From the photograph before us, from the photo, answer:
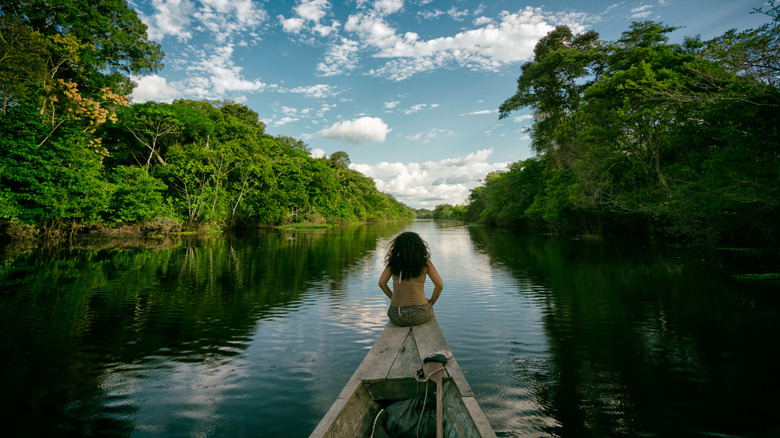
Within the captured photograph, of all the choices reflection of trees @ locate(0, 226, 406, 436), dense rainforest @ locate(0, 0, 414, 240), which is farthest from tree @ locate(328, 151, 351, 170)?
reflection of trees @ locate(0, 226, 406, 436)

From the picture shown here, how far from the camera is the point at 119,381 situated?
460 centimetres

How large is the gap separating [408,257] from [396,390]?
1.94m

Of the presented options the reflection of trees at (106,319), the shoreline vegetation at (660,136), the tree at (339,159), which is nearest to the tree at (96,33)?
the reflection of trees at (106,319)

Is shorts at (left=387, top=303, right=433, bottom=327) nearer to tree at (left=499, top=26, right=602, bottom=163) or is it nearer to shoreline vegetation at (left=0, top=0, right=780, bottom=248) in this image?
shoreline vegetation at (left=0, top=0, right=780, bottom=248)

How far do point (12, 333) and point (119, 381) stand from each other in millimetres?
3666

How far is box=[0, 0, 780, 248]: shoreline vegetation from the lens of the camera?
1188 cm

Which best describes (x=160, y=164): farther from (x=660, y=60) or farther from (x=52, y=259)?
(x=660, y=60)

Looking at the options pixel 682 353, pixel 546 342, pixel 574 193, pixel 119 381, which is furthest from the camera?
pixel 574 193

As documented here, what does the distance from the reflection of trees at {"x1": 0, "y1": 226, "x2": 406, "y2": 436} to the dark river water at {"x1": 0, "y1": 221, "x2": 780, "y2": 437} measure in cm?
4

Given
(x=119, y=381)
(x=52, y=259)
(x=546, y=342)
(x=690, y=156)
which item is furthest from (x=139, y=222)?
(x=690, y=156)

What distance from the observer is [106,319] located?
725 centimetres

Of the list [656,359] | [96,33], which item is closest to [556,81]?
[656,359]

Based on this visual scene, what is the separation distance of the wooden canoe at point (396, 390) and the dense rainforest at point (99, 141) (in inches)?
889

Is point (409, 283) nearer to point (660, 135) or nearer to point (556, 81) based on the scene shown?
point (660, 135)
